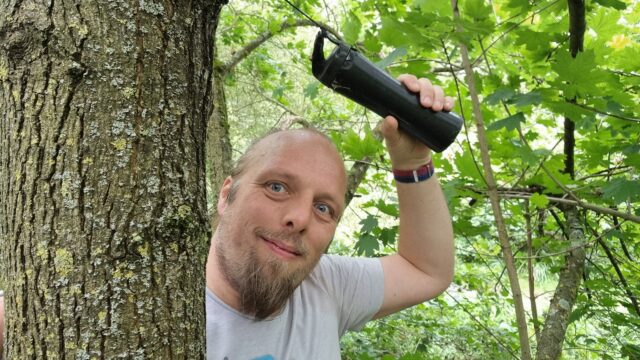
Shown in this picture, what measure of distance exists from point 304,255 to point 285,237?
0.09 meters

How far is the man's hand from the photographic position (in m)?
1.36

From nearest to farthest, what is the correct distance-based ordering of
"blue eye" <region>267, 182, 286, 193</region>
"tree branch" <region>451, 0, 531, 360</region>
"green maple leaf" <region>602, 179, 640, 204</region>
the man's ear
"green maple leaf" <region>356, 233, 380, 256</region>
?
"blue eye" <region>267, 182, 286, 193</region>
the man's ear
"tree branch" <region>451, 0, 531, 360</region>
"green maple leaf" <region>602, 179, 640, 204</region>
"green maple leaf" <region>356, 233, 380, 256</region>

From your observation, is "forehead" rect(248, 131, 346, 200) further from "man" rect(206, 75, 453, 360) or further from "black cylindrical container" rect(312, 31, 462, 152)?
"black cylindrical container" rect(312, 31, 462, 152)

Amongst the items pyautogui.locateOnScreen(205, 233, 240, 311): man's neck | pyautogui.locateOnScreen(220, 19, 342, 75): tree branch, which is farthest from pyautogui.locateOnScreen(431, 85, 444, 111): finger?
pyautogui.locateOnScreen(220, 19, 342, 75): tree branch

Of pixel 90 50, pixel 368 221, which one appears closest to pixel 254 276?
pixel 90 50

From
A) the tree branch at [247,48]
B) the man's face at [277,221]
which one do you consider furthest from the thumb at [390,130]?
the tree branch at [247,48]

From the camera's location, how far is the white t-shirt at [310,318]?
4.56 feet

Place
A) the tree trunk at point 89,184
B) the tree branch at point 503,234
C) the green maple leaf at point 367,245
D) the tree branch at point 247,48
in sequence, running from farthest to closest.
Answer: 1. the tree branch at point 247,48
2. the green maple leaf at point 367,245
3. the tree branch at point 503,234
4. the tree trunk at point 89,184

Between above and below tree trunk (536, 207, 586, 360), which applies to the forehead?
above

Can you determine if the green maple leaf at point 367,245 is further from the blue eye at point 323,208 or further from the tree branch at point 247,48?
the tree branch at point 247,48

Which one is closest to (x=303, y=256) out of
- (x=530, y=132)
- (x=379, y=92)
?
(x=379, y=92)

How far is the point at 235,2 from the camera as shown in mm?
6535

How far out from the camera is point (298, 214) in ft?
4.58

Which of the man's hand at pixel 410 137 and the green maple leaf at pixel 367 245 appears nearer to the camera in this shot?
the man's hand at pixel 410 137
